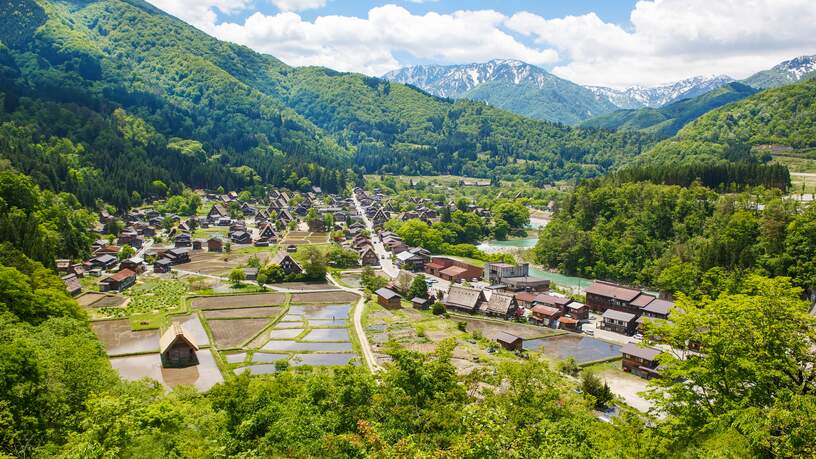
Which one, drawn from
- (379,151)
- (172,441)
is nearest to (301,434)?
(172,441)

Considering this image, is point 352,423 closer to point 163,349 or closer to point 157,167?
point 163,349

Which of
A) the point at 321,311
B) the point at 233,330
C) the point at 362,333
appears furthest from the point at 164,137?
the point at 362,333

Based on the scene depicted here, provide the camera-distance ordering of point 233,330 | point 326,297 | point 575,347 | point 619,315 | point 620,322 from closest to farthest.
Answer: point 575,347 → point 233,330 → point 620,322 → point 619,315 → point 326,297

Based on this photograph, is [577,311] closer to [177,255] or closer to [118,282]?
[118,282]

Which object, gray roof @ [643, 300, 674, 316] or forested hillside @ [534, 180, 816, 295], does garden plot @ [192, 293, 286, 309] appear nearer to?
gray roof @ [643, 300, 674, 316]

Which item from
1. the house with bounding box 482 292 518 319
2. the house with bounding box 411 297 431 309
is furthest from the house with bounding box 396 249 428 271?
the house with bounding box 482 292 518 319
